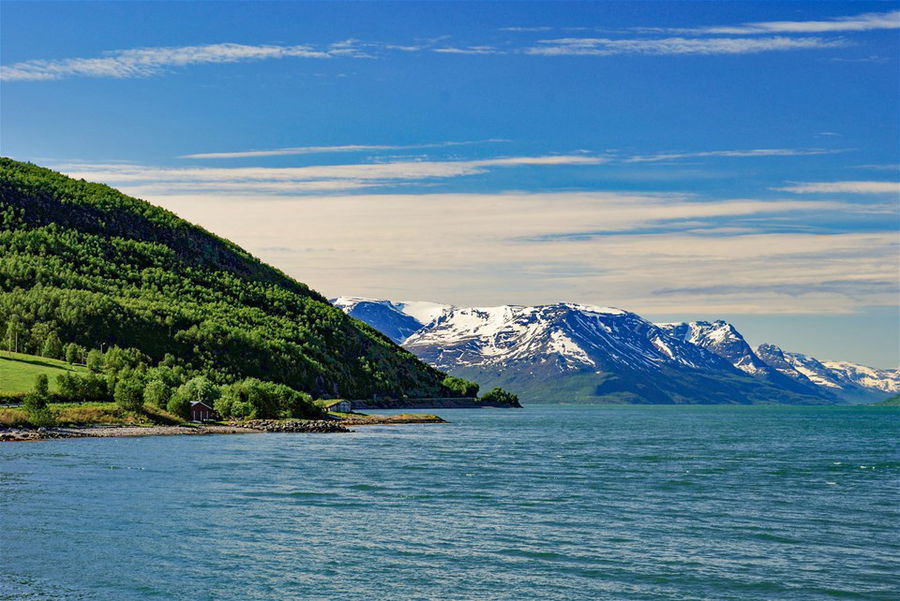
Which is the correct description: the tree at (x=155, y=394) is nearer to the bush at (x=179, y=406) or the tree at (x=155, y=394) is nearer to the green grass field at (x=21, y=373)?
the bush at (x=179, y=406)

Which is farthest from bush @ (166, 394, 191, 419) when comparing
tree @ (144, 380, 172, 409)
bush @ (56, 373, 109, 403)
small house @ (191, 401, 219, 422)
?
bush @ (56, 373, 109, 403)

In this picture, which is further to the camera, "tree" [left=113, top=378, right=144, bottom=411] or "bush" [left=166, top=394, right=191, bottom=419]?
"bush" [left=166, top=394, right=191, bottom=419]

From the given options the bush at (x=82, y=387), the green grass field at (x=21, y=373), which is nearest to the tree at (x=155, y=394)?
the bush at (x=82, y=387)

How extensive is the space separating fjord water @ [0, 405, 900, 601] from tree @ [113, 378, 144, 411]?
45.7 meters

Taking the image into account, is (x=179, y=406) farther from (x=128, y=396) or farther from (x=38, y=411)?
(x=38, y=411)

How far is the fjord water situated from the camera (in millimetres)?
47469

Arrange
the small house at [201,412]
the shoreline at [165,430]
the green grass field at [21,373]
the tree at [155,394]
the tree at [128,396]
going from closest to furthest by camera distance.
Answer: the shoreline at [165,430] < the tree at [128,396] < the green grass field at [21,373] < the tree at [155,394] < the small house at [201,412]

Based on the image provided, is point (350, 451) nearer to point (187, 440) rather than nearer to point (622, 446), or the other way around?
point (187, 440)

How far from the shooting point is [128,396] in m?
165

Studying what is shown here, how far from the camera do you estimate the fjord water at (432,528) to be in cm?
4747

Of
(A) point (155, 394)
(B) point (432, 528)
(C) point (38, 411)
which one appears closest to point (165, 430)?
(C) point (38, 411)

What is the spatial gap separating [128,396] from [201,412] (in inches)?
592

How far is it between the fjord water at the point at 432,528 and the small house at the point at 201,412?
2211 inches

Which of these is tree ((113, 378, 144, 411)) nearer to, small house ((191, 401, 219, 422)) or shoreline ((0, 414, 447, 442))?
shoreline ((0, 414, 447, 442))
